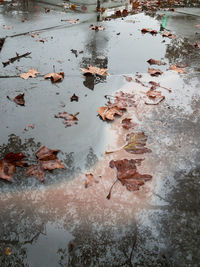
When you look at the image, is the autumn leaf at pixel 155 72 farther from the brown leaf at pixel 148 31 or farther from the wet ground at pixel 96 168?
the brown leaf at pixel 148 31

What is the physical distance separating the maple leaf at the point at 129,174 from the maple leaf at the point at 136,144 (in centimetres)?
9

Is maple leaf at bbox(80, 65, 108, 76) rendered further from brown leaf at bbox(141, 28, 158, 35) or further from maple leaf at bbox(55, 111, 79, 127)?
brown leaf at bbox(141, 28, 158, 35)

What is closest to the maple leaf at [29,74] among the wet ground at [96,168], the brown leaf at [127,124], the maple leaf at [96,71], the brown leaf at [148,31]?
the wet ground at [96,168]

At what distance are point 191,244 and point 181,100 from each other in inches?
52.1

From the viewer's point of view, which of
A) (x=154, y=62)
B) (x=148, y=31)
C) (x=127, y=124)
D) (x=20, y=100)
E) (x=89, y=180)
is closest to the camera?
(x=89, y=180)

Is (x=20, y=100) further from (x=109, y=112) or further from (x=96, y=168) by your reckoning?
(x=96, y=168)

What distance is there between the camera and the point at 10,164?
1348 millimetres

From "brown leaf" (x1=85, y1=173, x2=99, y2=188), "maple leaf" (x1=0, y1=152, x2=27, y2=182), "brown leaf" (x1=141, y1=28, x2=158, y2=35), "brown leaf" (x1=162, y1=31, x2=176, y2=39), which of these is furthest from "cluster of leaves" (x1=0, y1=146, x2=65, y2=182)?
"brown leaf" (x1=141, y1=28, x2=158, y2=35)

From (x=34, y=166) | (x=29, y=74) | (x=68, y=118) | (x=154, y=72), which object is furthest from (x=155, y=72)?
(x=34, y=166)

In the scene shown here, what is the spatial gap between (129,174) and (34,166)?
631mm

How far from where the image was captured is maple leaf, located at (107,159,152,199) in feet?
4.22

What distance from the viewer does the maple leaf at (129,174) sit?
4.22 ft

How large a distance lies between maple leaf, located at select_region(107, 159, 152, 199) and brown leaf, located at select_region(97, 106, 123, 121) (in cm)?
46

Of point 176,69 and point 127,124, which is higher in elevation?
point 176,69
